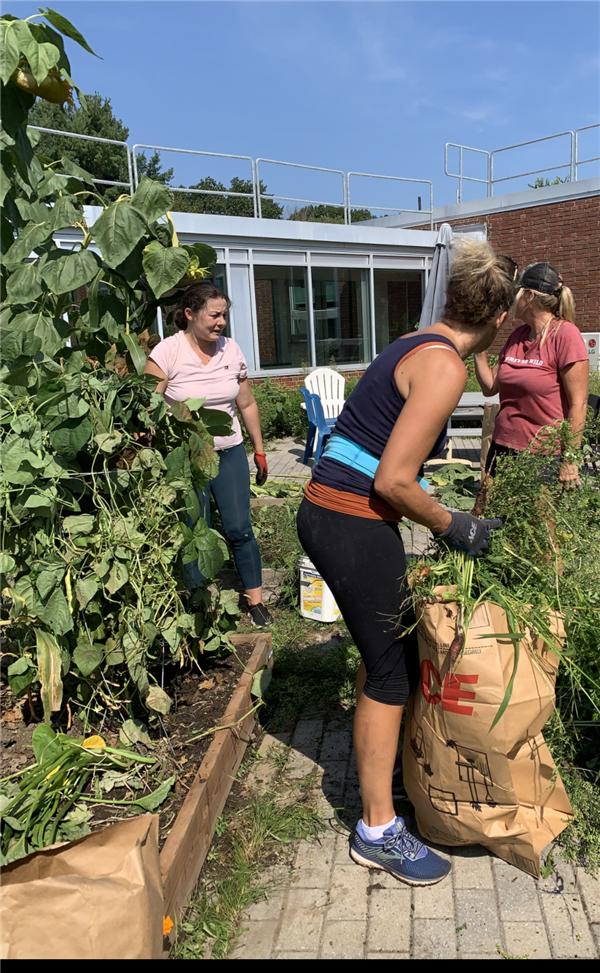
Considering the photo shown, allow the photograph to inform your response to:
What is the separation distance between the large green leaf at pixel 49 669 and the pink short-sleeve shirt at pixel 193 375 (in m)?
1.49

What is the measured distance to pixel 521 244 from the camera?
15281 mm

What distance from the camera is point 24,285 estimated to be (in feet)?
7.14

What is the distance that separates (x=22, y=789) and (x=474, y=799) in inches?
53.9

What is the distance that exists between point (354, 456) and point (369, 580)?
37 centimetres

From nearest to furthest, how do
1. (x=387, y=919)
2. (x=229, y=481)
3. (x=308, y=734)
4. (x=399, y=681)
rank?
1. (x=387, y=919)
2. (x=399, y=681)
3. (x=308, y=734)
4. (x=229, y=481)

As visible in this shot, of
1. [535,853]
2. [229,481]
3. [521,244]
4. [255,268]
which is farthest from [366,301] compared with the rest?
[535,853]

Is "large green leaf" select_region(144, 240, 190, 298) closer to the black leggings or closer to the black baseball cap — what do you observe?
the black leggings

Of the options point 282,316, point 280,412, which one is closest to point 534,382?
point 280,412

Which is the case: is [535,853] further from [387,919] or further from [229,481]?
[229,481]

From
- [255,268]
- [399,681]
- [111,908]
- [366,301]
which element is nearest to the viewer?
[111,908]

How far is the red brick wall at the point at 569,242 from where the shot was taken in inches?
554

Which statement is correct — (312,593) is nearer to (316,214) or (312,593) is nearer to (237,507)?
(237,507)

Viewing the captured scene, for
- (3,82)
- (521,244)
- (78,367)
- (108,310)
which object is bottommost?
(78,367)

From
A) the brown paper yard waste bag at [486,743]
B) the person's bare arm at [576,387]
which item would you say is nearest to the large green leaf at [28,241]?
the brown paper yard waste bag at [486,743]
